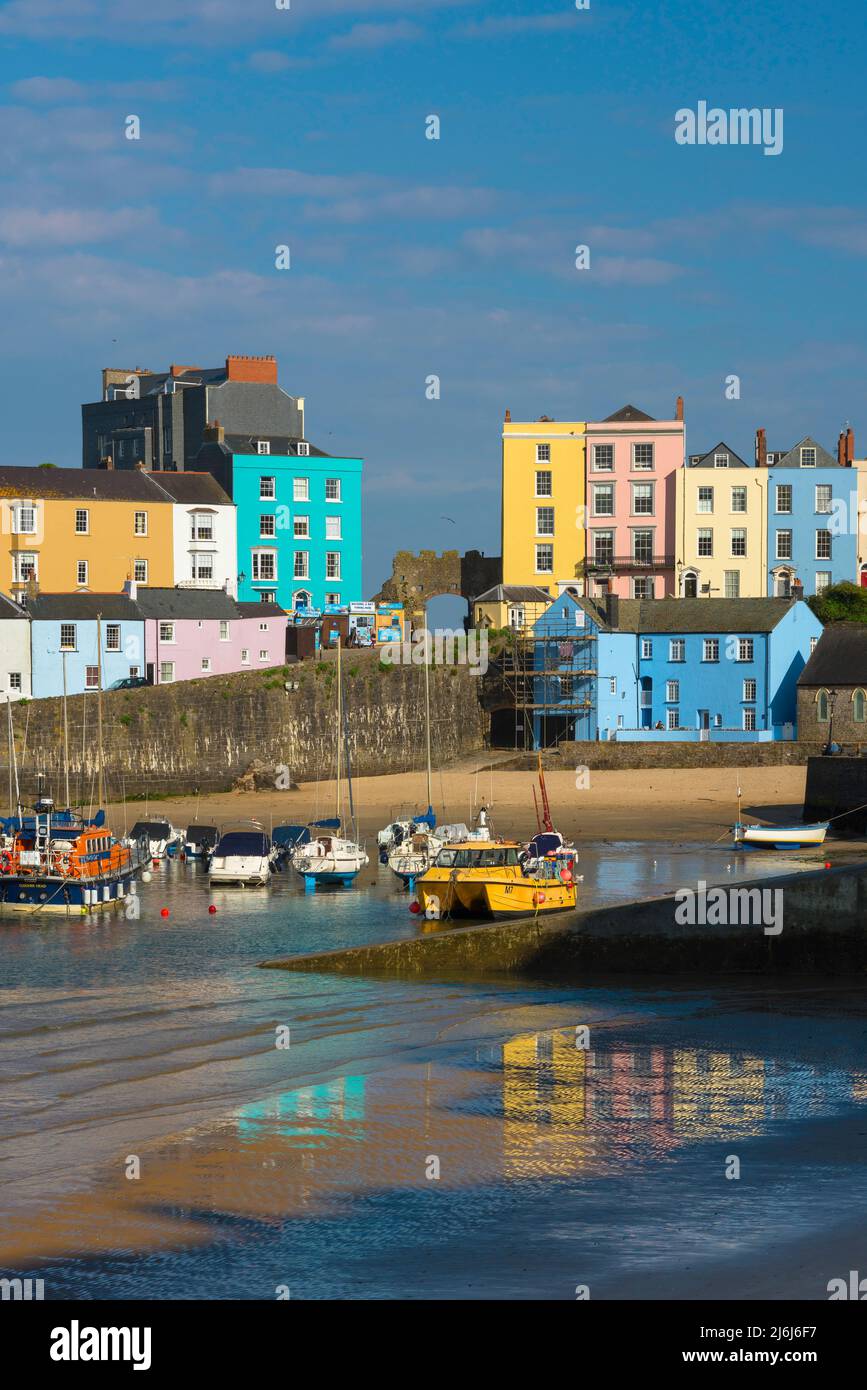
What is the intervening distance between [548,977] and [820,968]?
357 cm

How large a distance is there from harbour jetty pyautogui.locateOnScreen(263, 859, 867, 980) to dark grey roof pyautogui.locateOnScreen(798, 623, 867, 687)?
101 ft

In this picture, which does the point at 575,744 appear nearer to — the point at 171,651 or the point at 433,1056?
the point at 171,651

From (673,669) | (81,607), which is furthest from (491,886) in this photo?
(673,669)

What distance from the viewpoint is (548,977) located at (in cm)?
2281

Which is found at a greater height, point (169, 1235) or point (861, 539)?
point (861, 539)

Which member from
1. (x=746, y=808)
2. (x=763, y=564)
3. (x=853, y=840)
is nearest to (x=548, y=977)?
(x=853, y=840)

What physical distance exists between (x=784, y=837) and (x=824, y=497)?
86.7 ft

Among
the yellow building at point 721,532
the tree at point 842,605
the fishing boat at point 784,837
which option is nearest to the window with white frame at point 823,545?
the yellow building at point 721,532

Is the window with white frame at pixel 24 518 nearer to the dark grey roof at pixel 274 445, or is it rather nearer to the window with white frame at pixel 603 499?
the dark grey roof at pixel 274 445

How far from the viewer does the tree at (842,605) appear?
5931cm

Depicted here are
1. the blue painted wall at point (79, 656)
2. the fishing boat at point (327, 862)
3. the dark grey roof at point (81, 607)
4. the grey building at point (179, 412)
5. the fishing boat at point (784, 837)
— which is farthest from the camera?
the grey building at point (179, 412)

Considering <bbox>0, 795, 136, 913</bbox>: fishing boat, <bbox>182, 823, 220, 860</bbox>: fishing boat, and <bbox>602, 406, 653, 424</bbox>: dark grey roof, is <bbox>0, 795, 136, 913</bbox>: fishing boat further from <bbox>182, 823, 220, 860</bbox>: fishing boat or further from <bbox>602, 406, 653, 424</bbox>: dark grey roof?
<bbox>602, 406, 653, 424</bbox>: dark grey roof

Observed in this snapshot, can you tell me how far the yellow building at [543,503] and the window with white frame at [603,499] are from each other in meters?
0.49
